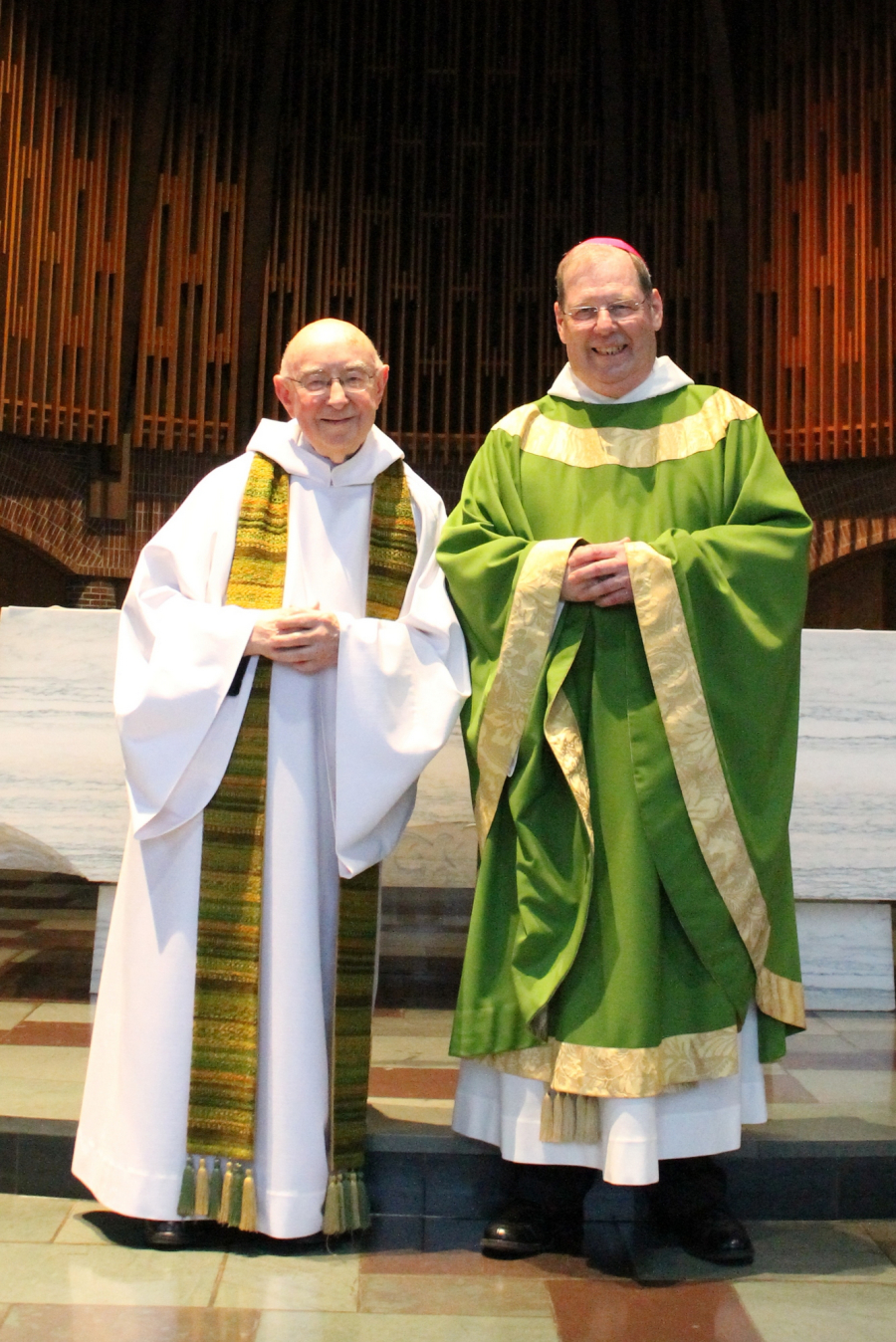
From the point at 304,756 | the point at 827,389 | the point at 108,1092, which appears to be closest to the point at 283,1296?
the point at 108,1092

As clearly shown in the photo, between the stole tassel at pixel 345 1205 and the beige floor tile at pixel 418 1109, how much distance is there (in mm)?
337

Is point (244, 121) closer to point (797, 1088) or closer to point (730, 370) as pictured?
point (730, 370)

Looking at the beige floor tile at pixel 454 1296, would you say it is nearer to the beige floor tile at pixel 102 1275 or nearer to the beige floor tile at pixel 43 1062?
the beige floor tile at pixel 102 1275

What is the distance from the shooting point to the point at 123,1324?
220cm

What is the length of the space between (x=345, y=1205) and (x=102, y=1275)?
0.43 m

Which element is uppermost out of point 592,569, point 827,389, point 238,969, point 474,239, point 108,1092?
point 474,239

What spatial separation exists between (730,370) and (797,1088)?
17.2 feet

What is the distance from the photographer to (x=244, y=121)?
25.7 ft

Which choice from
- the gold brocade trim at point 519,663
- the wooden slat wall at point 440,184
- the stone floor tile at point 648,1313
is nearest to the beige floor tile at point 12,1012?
→ the gold brocade trim at point 519,663

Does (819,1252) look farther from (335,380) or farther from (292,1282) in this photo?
(335,380)

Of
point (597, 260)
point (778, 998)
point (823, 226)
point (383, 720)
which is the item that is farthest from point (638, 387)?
point (823, 226)

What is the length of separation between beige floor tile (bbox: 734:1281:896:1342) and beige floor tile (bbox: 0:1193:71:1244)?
1243 mm

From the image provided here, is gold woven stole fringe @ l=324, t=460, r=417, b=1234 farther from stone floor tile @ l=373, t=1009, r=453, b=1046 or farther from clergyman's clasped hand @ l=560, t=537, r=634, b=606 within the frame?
stone floor tile @ l=373, t=1009, r=453, b=1046

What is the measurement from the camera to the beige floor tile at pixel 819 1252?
8.22 feet
